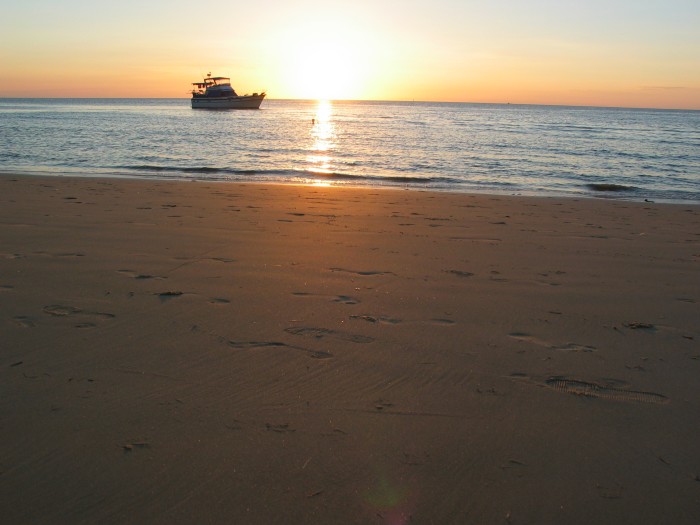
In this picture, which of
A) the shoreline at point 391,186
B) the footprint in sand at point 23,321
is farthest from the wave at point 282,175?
the footprint in sand at point 23,321

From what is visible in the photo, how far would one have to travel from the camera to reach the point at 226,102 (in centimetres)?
8081

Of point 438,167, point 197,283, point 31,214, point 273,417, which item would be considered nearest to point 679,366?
point 273,417

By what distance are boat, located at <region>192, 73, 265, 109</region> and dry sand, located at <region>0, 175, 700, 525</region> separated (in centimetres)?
8009

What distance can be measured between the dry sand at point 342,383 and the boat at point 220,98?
80092 mm

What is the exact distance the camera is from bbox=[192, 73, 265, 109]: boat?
3169 inches

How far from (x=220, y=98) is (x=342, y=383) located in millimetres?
83934

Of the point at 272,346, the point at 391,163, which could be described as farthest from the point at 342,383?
the point at 391,163

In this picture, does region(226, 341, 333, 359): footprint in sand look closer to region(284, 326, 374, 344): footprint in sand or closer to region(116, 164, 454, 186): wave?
region(284, 326, 374, 344): footprint in sand

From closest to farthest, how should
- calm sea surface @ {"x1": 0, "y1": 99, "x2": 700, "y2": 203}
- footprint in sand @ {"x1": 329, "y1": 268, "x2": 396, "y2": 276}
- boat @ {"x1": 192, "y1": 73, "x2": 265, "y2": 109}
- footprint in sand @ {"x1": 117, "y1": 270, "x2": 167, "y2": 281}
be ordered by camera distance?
footprint in sand @ {"x1": 117, "y1": 270, "x2": 167, "y2": 281} → footprint in sand @ {"x1": 329, "y1": 268, "x2": 396, "y2": 276} → calm sea surface @ {"x1": 0, "y1": 99, "x2": 700, "y2": 203} → boat @ {"x1": 192, "y1": 73, "x2": 265, "y2": 109}

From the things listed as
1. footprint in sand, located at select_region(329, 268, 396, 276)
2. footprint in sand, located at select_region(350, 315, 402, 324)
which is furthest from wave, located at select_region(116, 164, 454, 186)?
footprint in sand, located at select_region(350, 315, 402, 324)

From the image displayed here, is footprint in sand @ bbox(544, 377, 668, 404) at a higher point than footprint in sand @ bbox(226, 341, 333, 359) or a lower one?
lower

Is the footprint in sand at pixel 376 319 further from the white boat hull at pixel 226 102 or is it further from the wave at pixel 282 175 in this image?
the white boat hull at pixel 226 102

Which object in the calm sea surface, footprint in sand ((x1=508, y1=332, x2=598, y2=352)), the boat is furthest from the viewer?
the boat

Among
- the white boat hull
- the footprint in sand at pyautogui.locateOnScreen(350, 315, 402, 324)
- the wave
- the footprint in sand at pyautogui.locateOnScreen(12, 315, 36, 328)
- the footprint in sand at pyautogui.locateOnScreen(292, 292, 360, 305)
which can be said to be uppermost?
the white boat hull
